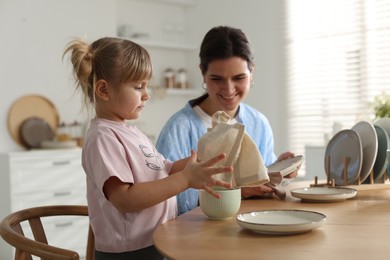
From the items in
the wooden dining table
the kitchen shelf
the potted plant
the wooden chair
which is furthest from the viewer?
the kitchen shelf

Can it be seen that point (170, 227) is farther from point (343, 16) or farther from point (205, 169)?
point (343, 16)

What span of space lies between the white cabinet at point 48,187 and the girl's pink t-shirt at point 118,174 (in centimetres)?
261

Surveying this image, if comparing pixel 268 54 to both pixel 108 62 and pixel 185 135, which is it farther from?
pixel 108 62

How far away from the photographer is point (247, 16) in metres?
5.18

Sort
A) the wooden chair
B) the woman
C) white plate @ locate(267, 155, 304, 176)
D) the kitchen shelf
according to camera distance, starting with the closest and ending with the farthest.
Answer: the wooden chair < white plate @ locate(267, 155, 304, 176) < the woman < the kitchen shelf

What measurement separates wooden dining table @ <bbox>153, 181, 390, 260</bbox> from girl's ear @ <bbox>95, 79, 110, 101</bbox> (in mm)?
405

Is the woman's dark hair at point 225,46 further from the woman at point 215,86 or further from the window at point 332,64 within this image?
the window at point 332,64

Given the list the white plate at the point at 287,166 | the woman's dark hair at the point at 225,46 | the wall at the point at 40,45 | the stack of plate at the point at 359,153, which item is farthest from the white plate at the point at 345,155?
the wall at the point at 40,45

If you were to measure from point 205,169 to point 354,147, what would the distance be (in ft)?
2.92

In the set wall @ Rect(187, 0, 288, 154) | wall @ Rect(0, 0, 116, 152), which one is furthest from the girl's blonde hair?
wall @ Rect(187, 0, 288, 154)

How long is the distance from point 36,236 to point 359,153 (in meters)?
1.15

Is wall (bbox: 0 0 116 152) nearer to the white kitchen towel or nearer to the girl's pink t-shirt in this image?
the girl's pink t-shirt

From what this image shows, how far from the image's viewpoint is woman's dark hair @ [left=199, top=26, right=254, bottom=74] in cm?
207

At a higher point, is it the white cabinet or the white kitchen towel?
the white kitchen towel
